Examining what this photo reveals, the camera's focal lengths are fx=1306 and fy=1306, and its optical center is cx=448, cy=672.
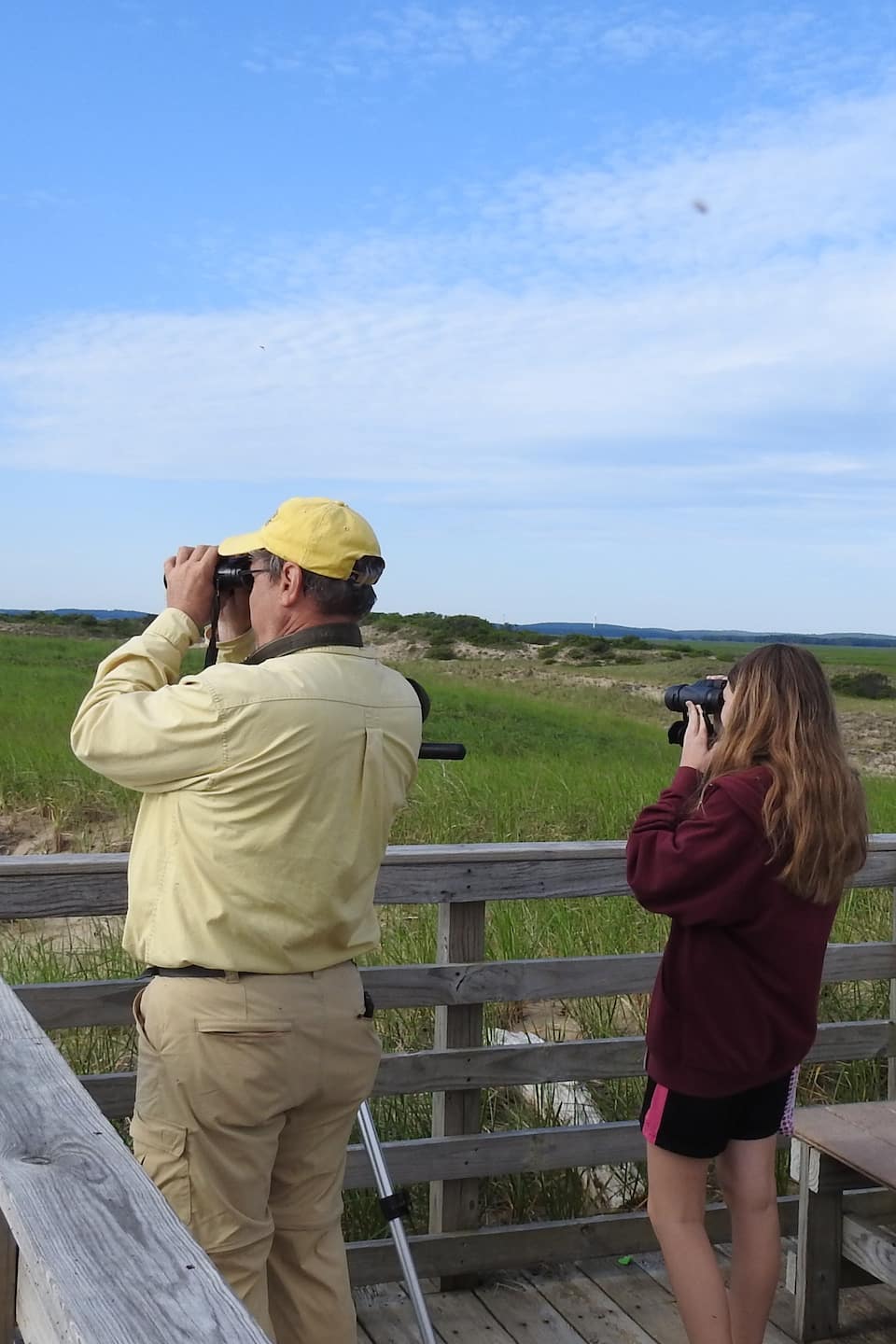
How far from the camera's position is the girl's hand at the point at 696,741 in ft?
8.13

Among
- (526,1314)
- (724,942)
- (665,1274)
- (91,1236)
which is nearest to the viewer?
(91,1236)

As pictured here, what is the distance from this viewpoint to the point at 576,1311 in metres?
3.06

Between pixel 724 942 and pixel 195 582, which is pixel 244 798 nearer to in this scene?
pixel 195 582

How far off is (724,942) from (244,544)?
1.10 meters

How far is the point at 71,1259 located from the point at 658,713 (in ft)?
89.0

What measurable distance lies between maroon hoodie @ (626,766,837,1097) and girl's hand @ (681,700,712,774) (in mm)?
86

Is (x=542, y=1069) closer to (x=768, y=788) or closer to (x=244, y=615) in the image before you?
(x=768, y=788)

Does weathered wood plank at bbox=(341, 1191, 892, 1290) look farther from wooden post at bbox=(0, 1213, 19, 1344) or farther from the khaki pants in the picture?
wooden post at bbox=(0, 1213, 19, 1344)

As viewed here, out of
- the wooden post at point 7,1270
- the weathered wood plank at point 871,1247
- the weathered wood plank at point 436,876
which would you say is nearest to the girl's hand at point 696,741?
the weathered wood plank at point 436,876

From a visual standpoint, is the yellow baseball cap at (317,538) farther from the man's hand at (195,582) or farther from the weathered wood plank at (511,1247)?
the weathered wood plank at (511,1247)

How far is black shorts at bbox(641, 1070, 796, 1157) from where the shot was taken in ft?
7.84

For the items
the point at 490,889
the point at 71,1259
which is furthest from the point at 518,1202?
the point at 71,1259

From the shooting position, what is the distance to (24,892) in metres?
2.64

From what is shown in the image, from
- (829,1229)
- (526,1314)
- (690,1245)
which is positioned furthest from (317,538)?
(829,1229)
